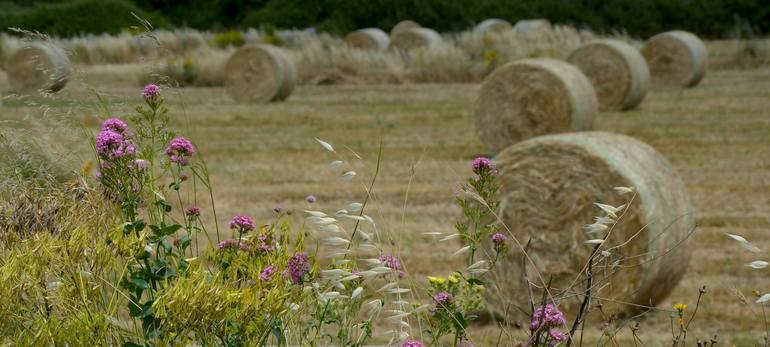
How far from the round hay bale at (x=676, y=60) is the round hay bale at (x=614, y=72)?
329cm

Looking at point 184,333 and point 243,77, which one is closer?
point 184,333

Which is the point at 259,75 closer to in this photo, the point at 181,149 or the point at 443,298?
the point at 181,149

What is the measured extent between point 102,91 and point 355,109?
47.3ft

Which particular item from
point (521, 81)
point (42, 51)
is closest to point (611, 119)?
point (521, 81)

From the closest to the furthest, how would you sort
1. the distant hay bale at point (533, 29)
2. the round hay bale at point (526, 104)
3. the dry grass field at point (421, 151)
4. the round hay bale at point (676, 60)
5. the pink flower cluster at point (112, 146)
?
1. the pink flower cluster at point (112, 146)
2. the dry grass field at point (421, 151)
3. the round hay bale at point (526, 104)
4. the round hay bale at point (676, 60)
5. the distant hay bale at point (533, 29)

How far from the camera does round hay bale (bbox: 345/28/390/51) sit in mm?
28625

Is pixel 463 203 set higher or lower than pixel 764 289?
higher

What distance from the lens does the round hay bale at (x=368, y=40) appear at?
93.9 feet

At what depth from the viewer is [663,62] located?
21578mm

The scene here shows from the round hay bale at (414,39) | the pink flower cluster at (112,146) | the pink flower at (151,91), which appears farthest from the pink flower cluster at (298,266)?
the round hay bale at (414,39)

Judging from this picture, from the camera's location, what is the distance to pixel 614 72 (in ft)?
57.3

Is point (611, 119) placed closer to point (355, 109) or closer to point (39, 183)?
point (355, 109)

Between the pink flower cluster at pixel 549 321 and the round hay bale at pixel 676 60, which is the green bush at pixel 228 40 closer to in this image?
the round hay bale at pixel 676 60

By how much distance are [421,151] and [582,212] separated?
6.28 m
